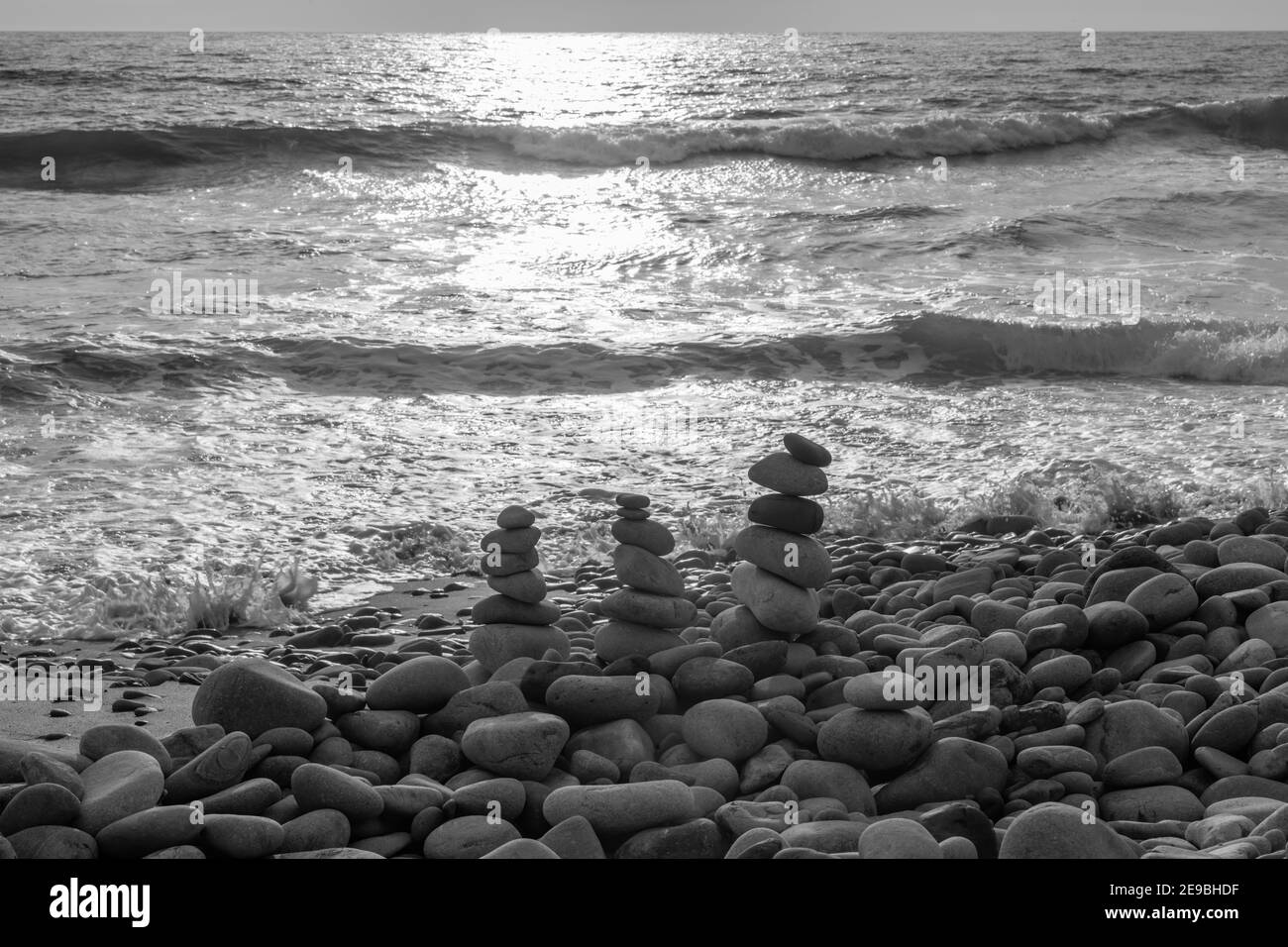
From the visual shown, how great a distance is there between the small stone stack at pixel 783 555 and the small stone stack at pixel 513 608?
0.64 metres

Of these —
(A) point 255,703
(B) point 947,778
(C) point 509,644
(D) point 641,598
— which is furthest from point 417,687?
(B) point 947,778

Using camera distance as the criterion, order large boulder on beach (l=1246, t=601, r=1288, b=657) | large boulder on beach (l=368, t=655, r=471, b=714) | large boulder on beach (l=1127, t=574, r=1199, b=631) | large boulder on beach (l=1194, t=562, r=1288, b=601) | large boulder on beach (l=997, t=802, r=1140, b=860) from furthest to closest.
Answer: large boulder on beach (l=1194, t=562, r=1288, b=601)
large boulder on beach (l=1127, t=574, r=1199, b=631)
large boulder on beach (l=1246, t=601, r=1288, b=657)
large boulder on beach (l=368, t=655, r=471, b=714)
large boulder on beach (l=997, t=802, r=1140, b=860)

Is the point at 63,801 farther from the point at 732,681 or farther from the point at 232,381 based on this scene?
the point at 232,381

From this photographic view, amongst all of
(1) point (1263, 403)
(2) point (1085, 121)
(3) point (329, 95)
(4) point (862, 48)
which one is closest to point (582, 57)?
(4) point (862, 48)

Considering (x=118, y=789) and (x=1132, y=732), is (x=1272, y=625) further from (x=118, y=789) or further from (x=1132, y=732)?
(x=118, y=789)

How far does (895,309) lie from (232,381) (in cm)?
622

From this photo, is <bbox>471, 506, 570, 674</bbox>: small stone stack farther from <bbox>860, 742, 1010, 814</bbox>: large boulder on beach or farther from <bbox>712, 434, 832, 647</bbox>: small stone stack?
<bbox>860, 742, 1010, 814</bbox>: large boulder on beach

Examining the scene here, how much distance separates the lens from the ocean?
21.8 ft

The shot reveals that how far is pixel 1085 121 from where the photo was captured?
24.3 m

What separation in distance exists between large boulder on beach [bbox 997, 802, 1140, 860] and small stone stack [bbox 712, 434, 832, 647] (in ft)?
5.18

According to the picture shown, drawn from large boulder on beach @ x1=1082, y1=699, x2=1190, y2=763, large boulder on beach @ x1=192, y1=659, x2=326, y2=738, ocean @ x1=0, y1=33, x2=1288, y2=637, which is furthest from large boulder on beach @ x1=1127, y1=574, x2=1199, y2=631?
large boulder on beach @ x1=192, y1=659, x2=326, y2=738

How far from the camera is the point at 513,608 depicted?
4.31 metres

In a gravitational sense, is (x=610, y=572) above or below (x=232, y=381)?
below

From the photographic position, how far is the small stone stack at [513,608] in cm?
418
